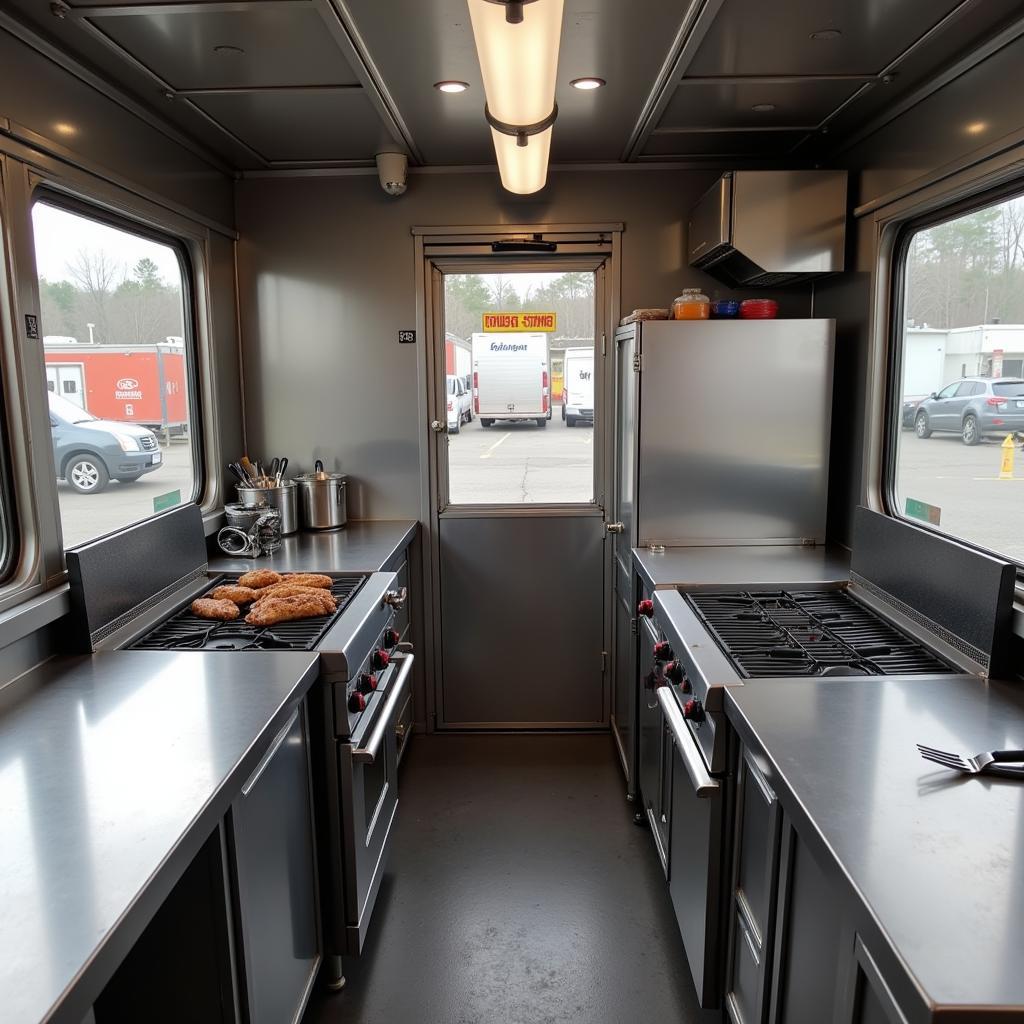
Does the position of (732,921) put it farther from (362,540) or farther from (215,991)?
(362,540)

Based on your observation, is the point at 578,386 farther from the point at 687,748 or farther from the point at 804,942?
the point at 804,942

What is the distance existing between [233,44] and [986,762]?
2318mm

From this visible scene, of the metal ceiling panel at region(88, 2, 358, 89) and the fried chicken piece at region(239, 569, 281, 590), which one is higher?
the metal ceiling panel at region(88, 2, 358, 89)

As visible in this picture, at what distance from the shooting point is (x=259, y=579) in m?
2.48

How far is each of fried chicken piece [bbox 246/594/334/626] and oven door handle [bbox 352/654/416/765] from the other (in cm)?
32

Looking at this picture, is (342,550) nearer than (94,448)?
No

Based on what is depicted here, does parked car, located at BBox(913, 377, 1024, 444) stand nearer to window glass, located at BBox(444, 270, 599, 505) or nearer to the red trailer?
window glass, located at BBox(444, 270, 599, 505)

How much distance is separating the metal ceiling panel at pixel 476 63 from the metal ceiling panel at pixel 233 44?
5.6 inches

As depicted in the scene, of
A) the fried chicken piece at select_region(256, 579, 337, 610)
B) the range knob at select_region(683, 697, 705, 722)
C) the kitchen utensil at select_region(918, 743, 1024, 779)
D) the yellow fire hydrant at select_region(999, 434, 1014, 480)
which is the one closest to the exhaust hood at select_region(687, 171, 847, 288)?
the yellow fire hydrant at select_region(999, 434, 1014, 480)

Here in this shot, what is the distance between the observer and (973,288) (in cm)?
214

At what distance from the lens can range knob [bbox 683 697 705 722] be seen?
5.74ft

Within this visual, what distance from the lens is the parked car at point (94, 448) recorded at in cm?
209

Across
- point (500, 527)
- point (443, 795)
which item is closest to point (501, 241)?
point (500, 527)

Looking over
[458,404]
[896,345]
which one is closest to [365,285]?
[458,404]
